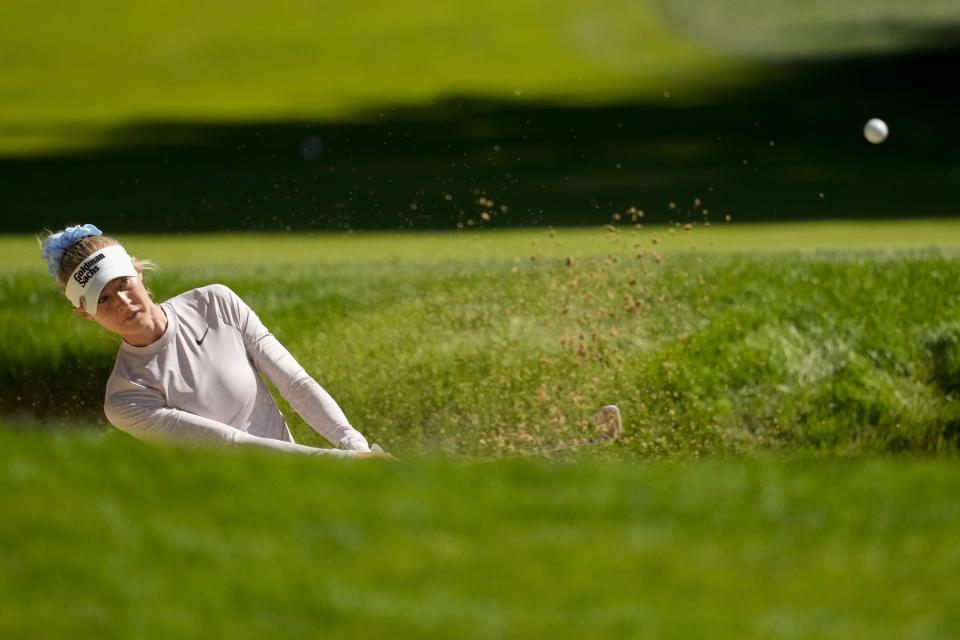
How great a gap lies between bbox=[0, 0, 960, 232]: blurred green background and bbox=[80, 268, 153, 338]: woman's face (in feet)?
27.5

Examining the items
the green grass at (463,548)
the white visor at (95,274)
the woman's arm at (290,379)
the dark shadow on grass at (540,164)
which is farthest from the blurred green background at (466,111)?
the green grass at (463,548)

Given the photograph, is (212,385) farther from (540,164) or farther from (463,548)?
(540,164)

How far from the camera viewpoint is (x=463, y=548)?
277 centimetres

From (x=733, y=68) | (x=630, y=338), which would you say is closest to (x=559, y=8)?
(x=733, y=68)

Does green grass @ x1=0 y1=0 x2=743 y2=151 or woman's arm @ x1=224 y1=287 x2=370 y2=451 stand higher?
green grass @ x1=0 y1=0 x2=743 y2=151

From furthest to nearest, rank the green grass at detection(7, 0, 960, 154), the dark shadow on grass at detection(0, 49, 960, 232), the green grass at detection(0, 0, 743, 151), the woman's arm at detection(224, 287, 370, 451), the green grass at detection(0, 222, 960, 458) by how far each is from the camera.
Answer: the green grass at detection(0, 0, 743, 151) < the green grass at detection(7, 0, 960, 154) < the dark shadow on grass at detection(0, 49, 960, 232) < the green grass at detection(0, 222, 960, 458) < the woman's arm at detection(224, 287, 370, 451)

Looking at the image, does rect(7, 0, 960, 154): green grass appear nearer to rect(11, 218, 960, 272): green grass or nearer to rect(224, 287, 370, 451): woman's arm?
rect(11, 218, 960, 272): green grass

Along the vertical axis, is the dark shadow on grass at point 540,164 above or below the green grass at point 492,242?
above

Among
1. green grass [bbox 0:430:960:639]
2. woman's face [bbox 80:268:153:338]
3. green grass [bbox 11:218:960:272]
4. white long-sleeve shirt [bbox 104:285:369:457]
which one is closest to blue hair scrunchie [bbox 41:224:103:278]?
woman's face [bbox 80:268:153:338]

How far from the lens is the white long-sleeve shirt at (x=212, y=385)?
462cm

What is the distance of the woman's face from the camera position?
4516 millimetres

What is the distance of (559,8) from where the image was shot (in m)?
30.7

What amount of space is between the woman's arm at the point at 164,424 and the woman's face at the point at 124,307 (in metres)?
0.22

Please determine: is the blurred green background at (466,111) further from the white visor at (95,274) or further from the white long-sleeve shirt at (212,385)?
the white visor at (95,274)
